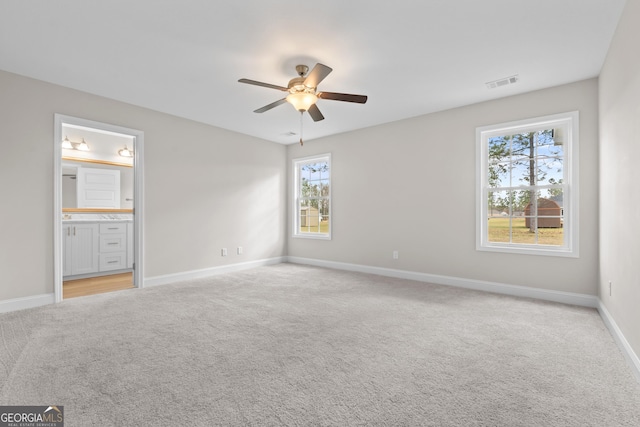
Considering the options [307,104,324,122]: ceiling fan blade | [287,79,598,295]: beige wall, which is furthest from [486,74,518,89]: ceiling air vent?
[307,104,324,122]: ceiling fan blade

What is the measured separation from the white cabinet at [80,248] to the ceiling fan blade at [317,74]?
464 centimetres

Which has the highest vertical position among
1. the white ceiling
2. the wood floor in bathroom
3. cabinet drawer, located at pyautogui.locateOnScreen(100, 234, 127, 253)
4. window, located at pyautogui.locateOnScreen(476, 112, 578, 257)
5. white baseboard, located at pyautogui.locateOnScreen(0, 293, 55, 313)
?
the white ceiling

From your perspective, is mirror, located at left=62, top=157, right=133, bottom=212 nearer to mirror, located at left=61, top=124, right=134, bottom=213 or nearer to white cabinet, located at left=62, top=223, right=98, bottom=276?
mirror, located at left=61, top=124, right=134, bottom=213

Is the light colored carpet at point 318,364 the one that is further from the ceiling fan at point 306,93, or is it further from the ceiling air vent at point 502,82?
the ceiling air vent at point 502,82

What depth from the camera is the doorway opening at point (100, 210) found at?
14.6ft

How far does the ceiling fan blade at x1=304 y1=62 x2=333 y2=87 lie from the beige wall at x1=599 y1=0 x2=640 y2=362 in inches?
86.8

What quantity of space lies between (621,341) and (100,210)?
293 inches

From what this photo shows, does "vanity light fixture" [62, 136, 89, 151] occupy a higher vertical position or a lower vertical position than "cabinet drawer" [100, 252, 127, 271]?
higher

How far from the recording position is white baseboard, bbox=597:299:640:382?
2.01 m

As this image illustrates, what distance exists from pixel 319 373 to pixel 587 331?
2.58 meters

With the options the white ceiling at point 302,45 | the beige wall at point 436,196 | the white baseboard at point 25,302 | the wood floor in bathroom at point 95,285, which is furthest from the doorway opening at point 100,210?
the beige wall at point 436,196

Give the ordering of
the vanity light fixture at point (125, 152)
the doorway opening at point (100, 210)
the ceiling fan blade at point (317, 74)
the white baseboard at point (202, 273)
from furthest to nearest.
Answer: the vanity light fixture at point (125, 152) < the white baseboard at point (202, 273) < the doorway opening at point (100, 210) < the ceiling fan blade at point (317, 74)

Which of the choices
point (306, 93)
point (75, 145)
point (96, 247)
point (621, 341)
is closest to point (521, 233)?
point (621, 341)

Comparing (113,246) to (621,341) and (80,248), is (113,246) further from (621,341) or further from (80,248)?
(621,341)
